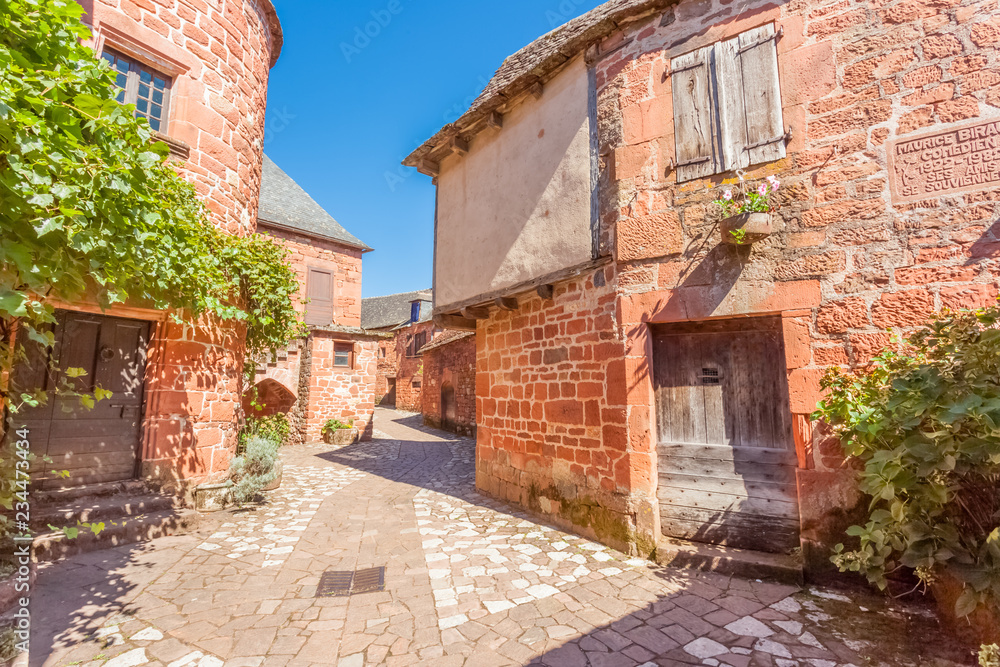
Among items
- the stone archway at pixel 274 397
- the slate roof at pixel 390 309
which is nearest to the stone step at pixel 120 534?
the stone archway at pixel 274 397

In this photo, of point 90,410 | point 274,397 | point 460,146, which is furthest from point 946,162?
point 274,397

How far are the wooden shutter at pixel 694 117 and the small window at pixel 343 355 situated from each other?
38.9 feet

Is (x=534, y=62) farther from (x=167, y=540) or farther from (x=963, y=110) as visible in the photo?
(x=167, y=540)

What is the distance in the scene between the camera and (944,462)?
2404mm

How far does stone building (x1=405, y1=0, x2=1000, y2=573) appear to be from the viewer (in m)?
3.50

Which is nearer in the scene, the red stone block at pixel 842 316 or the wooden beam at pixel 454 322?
the red stone block at pixel 842 316

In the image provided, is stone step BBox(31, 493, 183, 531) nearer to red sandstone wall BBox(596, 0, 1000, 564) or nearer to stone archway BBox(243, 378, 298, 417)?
red sandstone wall BBox(596, 0, 1000, 564)

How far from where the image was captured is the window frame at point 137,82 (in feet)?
16.7

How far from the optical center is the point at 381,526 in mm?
5215

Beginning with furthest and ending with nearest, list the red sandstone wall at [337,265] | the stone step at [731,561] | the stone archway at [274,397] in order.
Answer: the red sandstone wall at [337,265], the stone archway at [274,397], the stone step at [731,561]

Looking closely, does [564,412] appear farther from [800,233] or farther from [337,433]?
[337,433]

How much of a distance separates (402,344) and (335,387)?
1309 centimetres

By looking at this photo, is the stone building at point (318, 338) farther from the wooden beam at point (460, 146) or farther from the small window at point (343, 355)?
the wooden beam at point (460, 146)

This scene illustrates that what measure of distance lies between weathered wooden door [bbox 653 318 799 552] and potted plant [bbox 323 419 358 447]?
35.7 ft
